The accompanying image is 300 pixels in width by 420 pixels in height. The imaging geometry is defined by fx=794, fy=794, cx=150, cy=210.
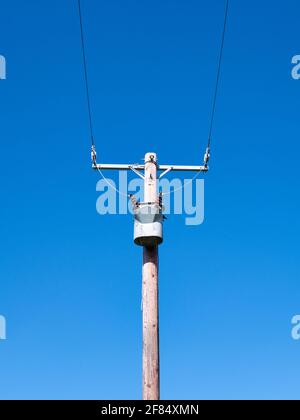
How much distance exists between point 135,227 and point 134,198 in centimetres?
40

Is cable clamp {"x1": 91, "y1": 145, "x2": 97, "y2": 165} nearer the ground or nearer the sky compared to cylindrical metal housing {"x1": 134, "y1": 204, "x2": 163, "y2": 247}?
nearer the sky

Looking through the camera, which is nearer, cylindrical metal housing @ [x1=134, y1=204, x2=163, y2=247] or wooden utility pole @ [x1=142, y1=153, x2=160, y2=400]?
wooden utility pole @ [x1=142, y1=153, x2=160, y2=400]

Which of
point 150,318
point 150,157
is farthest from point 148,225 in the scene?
point 150,318

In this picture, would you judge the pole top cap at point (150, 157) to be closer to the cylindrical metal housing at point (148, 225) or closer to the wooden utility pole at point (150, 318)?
the wooden utility pole at point (150, 318)

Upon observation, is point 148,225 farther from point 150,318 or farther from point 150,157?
point 150,318

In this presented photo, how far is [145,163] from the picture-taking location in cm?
1093

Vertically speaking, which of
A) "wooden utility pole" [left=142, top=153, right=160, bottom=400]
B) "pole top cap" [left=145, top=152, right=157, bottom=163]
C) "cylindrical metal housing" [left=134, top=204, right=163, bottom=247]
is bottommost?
"wooden utility pole" [left=142, top=153, right=160, bottom=400]

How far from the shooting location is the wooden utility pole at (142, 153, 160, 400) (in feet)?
31.7

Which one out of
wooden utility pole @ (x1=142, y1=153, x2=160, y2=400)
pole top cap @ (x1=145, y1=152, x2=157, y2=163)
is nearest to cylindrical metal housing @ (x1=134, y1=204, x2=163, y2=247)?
wooden utility pole @ (x1=142, y1=153, x2=160, y2=400)

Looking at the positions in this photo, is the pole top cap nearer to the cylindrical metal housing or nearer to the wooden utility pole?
the wooden utility pole

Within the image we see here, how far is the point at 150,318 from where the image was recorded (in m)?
9.95

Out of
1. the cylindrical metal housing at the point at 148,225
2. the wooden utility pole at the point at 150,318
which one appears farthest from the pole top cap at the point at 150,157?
the cylindrical metal housing at the point at 148,225
